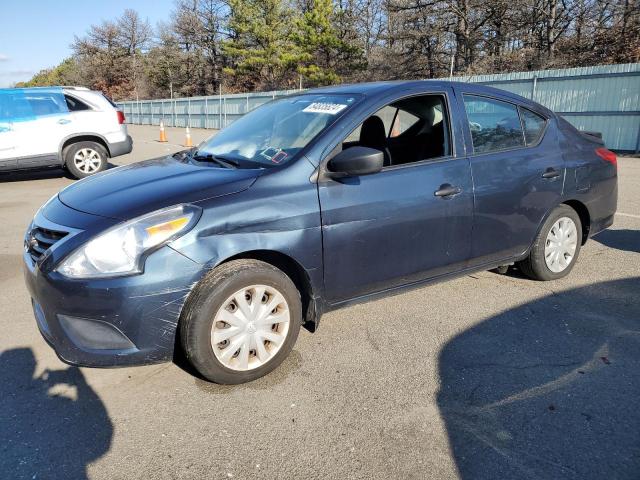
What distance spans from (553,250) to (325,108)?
7.79 feet

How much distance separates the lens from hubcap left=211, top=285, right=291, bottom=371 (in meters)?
2.81

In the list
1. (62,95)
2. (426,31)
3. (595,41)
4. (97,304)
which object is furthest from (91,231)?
(426,31)

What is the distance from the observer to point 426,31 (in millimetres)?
31609

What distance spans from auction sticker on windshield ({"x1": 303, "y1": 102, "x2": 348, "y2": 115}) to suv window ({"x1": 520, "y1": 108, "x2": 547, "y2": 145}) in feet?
5.56

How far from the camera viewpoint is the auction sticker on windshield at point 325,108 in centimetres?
339

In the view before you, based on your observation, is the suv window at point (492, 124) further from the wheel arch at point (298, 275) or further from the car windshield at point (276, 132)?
the wheel arch at point (298, 275)

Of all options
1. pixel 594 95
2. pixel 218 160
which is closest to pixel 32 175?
pixel 218 160

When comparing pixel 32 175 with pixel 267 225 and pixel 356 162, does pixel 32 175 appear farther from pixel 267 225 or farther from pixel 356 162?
pixel 356 162

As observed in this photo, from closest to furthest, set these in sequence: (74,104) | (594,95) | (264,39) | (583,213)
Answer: (583,213) < (74,104) < (594,95) < (264,39)

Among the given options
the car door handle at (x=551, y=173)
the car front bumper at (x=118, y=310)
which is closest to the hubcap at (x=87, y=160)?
the car front bumper at (x=118, y=310)

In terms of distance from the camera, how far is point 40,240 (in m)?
2.90

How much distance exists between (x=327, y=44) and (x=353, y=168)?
38.0m

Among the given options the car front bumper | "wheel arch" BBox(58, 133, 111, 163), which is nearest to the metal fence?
"wheel arch" BBox(58, 133, 111, 163)

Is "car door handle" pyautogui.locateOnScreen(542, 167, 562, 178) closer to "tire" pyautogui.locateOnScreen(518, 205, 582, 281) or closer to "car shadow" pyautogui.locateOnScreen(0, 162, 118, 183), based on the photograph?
"tire" pyautogui.locateOnScreen(518, 205, 582, 281)
